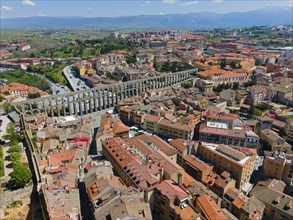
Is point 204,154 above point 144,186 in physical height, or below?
below

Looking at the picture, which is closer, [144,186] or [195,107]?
[144,186]

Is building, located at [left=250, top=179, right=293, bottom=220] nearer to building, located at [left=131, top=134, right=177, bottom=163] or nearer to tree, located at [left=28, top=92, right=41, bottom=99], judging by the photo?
building, located at [left=131, top=134, right=177, bottom=163]

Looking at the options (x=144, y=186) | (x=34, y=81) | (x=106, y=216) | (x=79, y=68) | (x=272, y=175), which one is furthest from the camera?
(x=79, y=68)

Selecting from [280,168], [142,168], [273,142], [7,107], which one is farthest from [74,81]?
[280,168]

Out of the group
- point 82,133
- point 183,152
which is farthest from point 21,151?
point 183,152

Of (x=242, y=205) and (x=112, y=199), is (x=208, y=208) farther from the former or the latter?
(x=112, y=199)

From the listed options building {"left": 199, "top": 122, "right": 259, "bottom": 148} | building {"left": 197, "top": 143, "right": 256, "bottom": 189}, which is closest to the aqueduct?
building {"left": 199, "top": 122, "right": 259, "bottom": 148}

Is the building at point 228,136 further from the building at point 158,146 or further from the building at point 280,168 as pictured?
the building at point 158,146

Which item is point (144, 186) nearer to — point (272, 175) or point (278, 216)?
point (278, 216)
